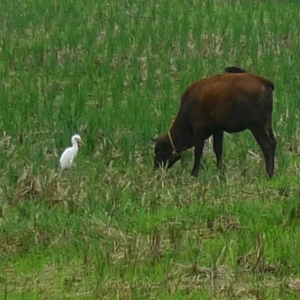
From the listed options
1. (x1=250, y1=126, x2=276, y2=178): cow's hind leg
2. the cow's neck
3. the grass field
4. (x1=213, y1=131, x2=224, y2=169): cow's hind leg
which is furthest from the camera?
the cow's neck

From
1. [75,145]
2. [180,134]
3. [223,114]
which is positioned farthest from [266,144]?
[75,145]

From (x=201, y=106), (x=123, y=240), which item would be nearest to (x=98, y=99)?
(x=201, y=106)

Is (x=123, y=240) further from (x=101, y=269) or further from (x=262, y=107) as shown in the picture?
(x=262, y=107)

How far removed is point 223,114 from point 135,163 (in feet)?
3.21

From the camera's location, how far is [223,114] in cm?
900

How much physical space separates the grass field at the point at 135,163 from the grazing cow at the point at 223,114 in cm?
22

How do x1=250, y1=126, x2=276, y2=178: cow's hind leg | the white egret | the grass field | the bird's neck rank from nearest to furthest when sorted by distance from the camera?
A: the grass field < the white egret < x1=250, y1=126, x2=276, y2=178: cow's hind leg < the bird's neck

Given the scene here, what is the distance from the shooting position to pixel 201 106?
9.13 m

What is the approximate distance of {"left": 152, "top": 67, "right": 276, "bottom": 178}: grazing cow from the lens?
8.86 metres

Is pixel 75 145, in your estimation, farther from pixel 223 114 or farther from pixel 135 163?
pixel 223 114

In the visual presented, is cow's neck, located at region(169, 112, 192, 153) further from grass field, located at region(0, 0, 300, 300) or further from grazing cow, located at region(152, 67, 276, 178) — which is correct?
grass field, located at region(0, 0, 300, 300)

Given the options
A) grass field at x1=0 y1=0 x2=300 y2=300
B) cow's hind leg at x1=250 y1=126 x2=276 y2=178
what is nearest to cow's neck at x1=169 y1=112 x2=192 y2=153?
grass field at x1=0 y1=0 x2=300 y2=300

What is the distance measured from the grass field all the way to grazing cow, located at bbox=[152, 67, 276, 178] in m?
0.22

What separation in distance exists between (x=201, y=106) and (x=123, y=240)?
274 centimetres
